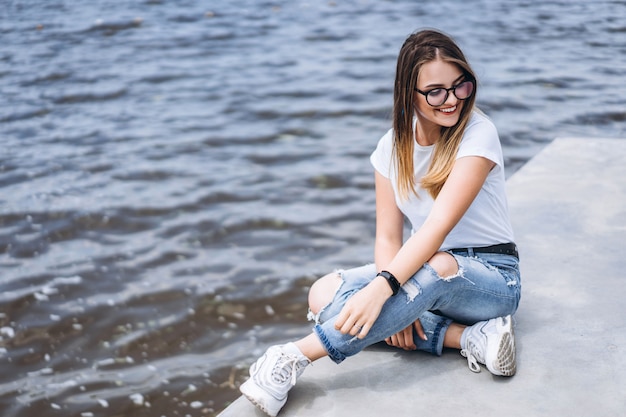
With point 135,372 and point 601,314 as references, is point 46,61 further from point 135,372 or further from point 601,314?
point 601,314

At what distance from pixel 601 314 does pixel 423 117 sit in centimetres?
110

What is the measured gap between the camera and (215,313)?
450cm

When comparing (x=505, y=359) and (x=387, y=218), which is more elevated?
(x=387, y=218)

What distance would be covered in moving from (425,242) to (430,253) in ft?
0.16

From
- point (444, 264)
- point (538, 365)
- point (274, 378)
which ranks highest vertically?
point (444, 264)

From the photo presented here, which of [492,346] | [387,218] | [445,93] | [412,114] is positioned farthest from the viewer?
[387,218]

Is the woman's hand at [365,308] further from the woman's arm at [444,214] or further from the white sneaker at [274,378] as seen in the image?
the white sneaker at [274,378]

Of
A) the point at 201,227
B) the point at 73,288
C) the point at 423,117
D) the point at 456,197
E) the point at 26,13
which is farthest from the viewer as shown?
the point at 26,13

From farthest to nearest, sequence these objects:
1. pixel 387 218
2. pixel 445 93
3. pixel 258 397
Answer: pixel 387 218
pixel 445 93
pixel 258 397

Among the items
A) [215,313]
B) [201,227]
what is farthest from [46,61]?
[215,313]

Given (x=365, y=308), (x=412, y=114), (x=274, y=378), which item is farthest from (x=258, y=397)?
(x=412, y=114)

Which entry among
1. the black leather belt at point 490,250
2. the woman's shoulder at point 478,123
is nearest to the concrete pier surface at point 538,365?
the black leather belt at point 490,250

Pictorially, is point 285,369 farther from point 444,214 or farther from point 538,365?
point 538,365

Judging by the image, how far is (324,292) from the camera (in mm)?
3070
